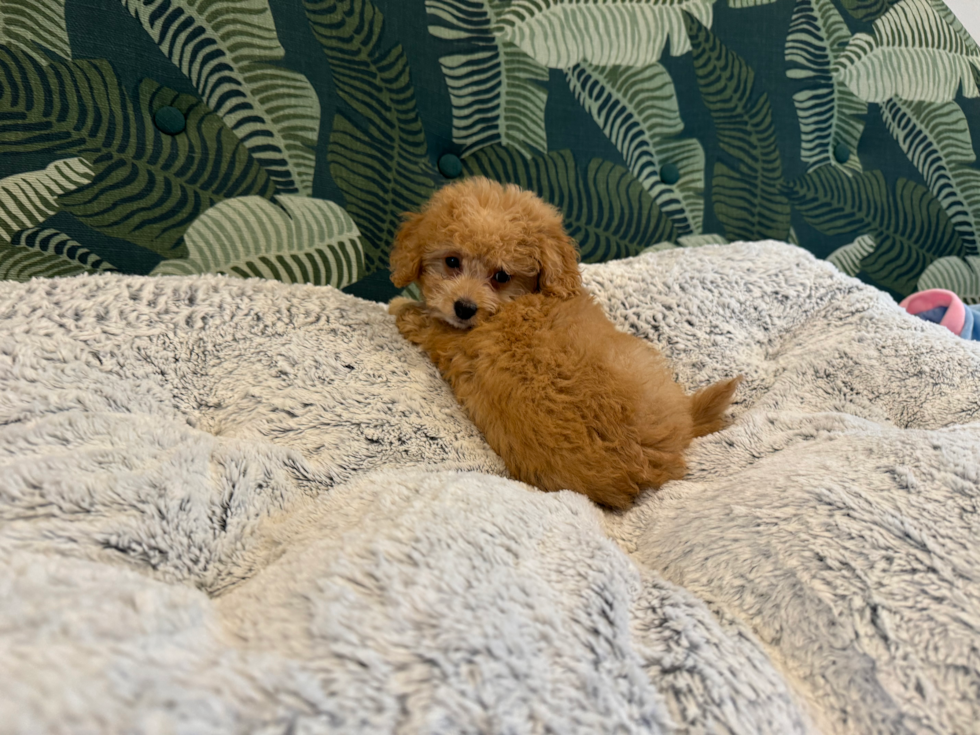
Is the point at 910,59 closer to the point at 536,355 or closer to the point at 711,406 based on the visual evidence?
the point at 711,406

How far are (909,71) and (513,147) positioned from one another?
125 centimetres

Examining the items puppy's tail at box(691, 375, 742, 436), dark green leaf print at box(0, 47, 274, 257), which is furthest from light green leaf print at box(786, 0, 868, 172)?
dark green leaf print at box(0, 47, 274, 257)

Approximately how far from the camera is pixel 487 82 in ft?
4.37

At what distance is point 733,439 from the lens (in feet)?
3.33

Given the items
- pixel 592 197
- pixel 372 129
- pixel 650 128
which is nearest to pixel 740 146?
pixel 650 128

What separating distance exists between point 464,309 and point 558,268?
195mm

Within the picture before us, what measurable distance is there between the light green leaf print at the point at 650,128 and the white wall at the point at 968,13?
41.2 inches

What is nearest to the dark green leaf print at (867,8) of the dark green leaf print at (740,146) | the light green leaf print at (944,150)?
the light green leaf print at (944,150)

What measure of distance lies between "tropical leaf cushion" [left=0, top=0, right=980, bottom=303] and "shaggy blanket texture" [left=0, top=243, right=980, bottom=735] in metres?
0.25

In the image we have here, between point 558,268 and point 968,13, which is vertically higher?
point 968,13

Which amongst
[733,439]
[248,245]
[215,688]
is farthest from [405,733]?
[248,245]

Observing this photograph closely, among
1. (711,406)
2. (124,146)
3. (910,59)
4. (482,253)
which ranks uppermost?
(910,59)

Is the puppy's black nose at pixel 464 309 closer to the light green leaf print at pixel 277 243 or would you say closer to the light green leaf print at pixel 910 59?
the light green leaf print at pixel 277 243

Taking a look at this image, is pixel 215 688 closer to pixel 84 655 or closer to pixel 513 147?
pixel 84 655
